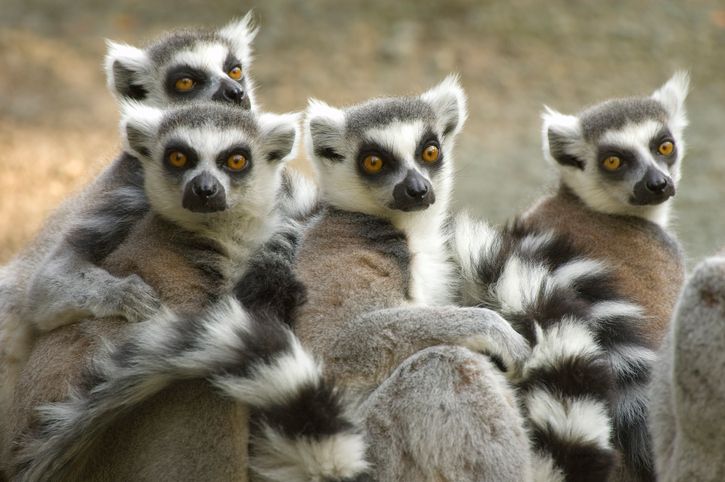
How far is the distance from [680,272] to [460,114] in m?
1.32

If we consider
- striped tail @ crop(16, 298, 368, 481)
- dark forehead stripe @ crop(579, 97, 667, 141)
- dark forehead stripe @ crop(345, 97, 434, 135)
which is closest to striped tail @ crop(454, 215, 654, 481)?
dark forehead stripe @ crop(345, 97, 434, 135)

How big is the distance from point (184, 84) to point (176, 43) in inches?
10.7

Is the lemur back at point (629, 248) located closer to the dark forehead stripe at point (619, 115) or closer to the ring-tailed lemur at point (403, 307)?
the dark forehead stripe at point (619, 115)

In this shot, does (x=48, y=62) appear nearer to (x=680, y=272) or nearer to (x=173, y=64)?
(x=173, y=64)

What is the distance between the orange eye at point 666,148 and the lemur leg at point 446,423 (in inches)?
82.5

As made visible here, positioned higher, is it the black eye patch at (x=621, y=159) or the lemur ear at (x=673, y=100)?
the lemur ear at (x=673, y=100)

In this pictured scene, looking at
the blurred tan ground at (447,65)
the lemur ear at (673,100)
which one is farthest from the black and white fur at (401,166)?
the blurred tan ground at (447,65)

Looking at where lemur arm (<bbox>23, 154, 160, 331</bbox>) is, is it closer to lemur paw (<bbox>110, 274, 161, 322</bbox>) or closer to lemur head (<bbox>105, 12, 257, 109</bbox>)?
lemur paw (<bbox>110, 274, 161, 322</bbox>)

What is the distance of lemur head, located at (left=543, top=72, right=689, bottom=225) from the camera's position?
5285 millimetres

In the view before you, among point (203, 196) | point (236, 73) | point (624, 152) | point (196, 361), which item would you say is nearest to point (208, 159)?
point (203, 196)

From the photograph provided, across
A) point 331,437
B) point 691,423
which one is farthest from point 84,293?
point 691,423

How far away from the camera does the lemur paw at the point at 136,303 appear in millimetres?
4074

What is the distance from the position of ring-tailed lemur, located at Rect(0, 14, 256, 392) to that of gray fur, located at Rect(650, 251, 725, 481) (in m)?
1.98

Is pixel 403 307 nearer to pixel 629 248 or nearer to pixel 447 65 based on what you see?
pixel 629 248
